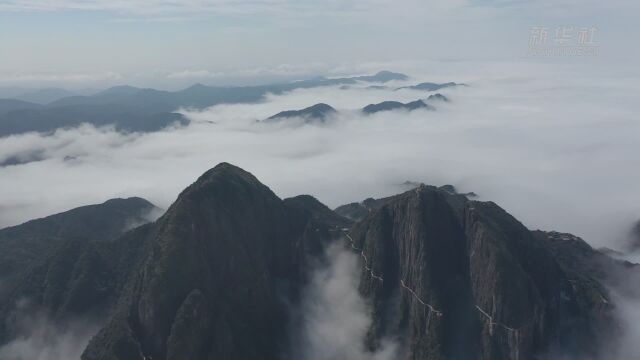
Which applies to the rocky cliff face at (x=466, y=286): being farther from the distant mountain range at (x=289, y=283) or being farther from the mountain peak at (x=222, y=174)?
the mountain peak at (x=222, y=174)

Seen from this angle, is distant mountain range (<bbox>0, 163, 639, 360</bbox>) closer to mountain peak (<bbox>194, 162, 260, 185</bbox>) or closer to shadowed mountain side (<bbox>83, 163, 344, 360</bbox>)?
shadowed mountain side (<bbox>83, 163, 344, 360</bbox>)

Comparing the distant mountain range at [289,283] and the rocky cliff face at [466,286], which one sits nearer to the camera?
the distant mountain range at [289,283]

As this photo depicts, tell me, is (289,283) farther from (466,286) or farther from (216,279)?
(466,286)

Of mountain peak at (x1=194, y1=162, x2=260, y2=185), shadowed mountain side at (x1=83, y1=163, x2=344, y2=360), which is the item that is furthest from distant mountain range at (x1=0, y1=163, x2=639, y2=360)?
mountain peak at (x1=194, y1=162, x2=260, y2=185)

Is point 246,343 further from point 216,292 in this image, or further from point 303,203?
point 303,203

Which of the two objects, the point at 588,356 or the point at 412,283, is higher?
the point at 412,283

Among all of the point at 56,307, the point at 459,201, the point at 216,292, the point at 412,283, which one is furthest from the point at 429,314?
the point at 56,307

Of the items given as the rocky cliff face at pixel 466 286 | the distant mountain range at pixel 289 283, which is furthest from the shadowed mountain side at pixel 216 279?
the rocky cliff face at pixel 466 286

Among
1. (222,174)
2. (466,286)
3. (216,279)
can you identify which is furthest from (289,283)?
(466,286)
